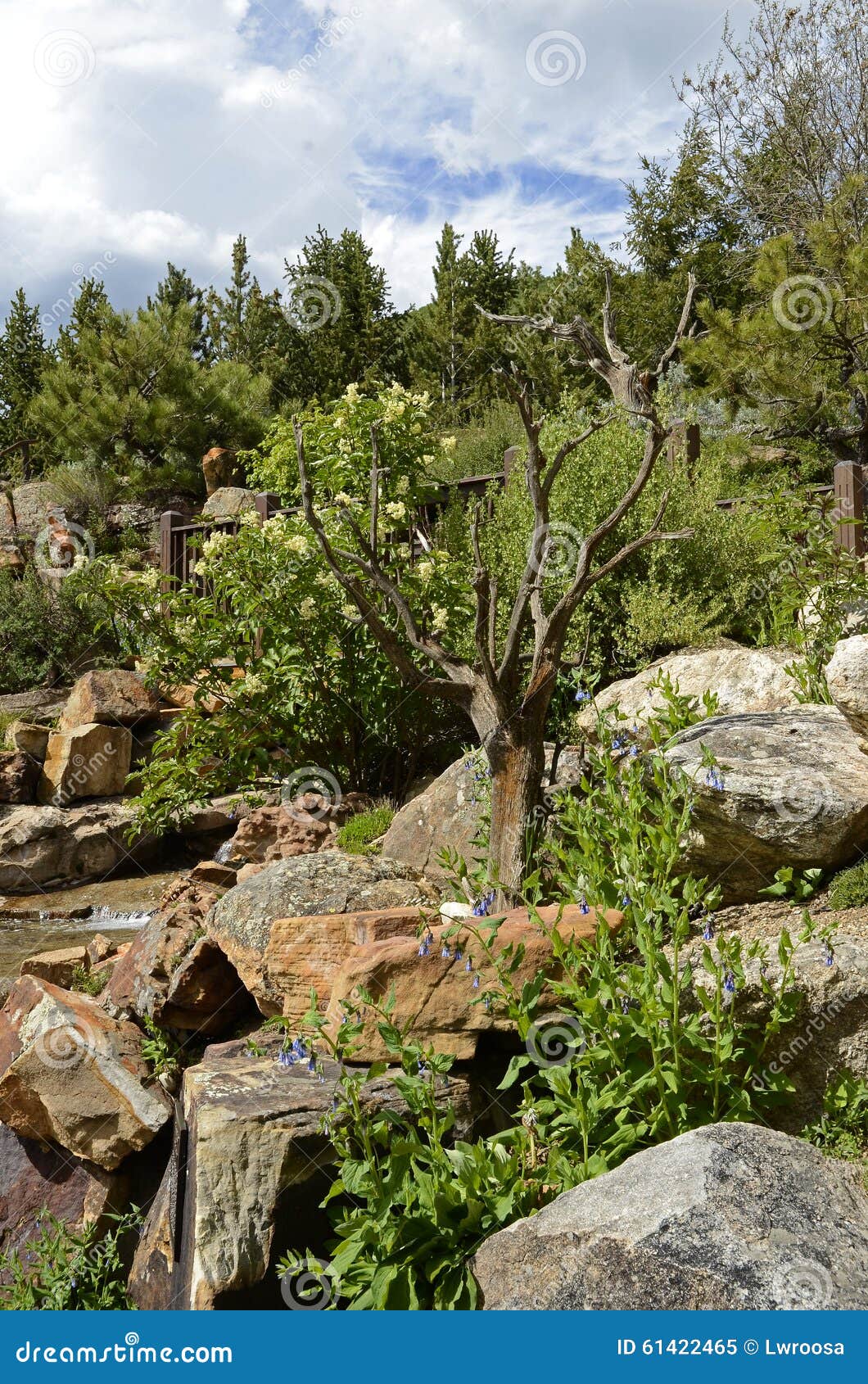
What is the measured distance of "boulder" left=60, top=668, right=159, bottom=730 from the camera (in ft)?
29.9

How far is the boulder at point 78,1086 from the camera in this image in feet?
12.3

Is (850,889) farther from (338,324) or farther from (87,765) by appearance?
(338,324)

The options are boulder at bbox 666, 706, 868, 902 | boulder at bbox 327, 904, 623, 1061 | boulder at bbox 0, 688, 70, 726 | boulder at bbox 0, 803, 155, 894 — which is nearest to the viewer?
boulder at bbox 327, 904, 623, 1061

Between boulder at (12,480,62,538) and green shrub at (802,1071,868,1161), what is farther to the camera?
boulder at (12,480,62,538)

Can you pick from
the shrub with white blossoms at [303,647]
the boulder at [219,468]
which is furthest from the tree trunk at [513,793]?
the boulder at [219,468]

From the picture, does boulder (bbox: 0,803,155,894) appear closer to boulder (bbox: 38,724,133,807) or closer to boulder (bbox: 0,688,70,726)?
boulder (bbox: 38,724,133,807)

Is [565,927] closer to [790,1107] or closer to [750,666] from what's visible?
[790,1107]

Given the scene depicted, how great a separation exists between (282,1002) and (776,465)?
1065 centimetres

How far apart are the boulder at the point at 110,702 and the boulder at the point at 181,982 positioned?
4.73 meters

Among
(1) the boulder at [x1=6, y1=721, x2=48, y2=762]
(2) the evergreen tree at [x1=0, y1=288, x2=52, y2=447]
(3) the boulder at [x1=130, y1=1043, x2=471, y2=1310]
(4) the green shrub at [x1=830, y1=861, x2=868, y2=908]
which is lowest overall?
(3) the boulder at [x1=130, y1=1043, x2=471, y2=1310]

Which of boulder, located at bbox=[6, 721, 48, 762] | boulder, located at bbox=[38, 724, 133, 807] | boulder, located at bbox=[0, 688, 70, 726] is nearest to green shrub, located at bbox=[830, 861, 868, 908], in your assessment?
boulder, located at bbox=[38, 724, 133, 807]

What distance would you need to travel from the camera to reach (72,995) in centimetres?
433

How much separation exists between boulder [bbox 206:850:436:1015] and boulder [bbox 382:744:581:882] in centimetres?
30

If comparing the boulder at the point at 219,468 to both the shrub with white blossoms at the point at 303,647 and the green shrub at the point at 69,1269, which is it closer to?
the shrub with white blossoms at the point at 303,647
